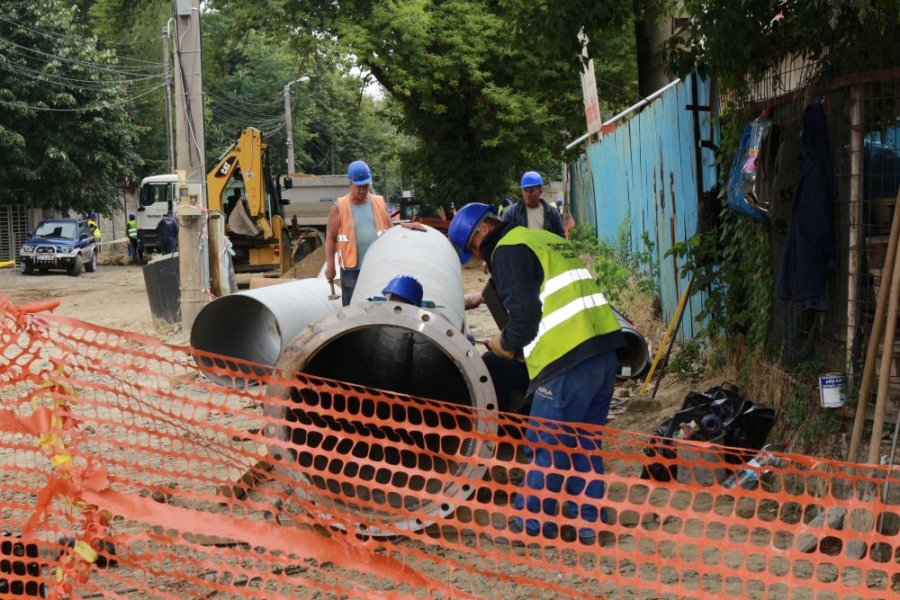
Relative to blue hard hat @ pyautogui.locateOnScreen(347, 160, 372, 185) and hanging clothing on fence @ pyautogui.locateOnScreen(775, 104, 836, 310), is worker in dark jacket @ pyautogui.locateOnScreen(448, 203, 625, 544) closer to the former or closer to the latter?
hanging clothing on fence @ pyautogui.locateOnScreen(775, 104, 836, 310)

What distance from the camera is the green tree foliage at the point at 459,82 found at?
22.4 meters

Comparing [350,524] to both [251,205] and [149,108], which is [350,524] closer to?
[251,205]

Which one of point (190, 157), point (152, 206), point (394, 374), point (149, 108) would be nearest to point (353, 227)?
point (394, 374)

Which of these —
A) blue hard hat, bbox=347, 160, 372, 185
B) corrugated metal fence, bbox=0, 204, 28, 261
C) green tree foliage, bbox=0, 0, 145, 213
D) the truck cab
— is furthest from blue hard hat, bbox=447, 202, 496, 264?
corrugated metal fence, bbox=0, 204, 28, 261

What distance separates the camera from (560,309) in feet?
16.7

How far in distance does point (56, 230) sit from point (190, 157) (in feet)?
54.1

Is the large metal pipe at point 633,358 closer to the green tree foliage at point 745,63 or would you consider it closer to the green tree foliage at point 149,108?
the green tree foliage at point 745,63

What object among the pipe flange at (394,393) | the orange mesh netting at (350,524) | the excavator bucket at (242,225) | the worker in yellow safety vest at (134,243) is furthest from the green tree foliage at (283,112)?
the orange mesh netting at (350,524)

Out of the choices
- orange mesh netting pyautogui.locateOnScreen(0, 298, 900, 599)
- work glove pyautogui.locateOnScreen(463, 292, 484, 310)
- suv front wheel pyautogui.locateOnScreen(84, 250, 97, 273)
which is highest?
work glove pyautogui.locateOnScreen(463, 292, 484, 310)

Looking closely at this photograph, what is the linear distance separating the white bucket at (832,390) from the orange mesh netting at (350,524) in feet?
1.35

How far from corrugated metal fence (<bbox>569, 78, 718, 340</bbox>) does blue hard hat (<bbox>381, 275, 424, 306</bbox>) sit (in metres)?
2.68

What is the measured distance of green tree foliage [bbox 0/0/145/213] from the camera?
30641mm

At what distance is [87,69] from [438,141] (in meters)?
13.6

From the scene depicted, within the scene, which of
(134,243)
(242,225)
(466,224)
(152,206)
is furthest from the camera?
(134,243)
